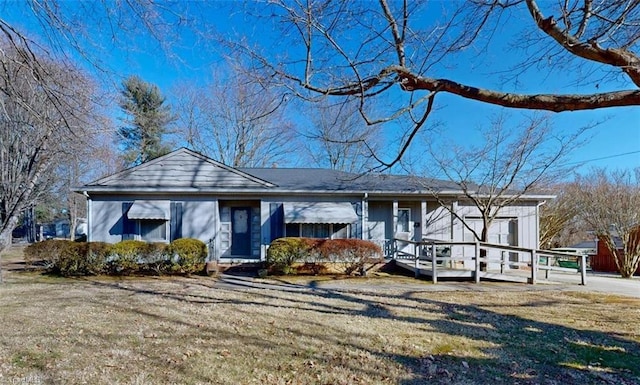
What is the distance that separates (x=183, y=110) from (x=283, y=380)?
2645 centimetres

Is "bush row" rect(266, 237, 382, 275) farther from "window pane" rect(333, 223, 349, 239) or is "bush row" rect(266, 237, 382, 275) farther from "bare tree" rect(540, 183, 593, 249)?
A: "bare tree" rect(540, 183, 593, 249)

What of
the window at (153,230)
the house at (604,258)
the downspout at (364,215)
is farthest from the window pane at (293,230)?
the house at (604,258)

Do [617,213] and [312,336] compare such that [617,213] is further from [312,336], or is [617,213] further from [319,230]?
[312,336]

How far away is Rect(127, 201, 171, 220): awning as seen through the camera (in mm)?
11815

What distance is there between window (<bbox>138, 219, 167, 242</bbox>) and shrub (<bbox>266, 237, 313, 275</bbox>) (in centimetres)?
413

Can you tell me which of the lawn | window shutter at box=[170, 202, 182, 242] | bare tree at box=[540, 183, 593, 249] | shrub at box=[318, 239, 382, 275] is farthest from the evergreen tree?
bare tree at box=[540, 183, 593, 249]

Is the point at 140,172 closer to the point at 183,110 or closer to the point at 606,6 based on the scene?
the point at 606,6

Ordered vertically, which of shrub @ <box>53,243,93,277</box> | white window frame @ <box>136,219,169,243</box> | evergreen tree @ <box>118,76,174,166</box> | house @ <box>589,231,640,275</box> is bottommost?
house @ <box>589,231,640,275</box>

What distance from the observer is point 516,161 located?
1223 centimetres

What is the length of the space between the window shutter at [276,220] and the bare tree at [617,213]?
15.6 m

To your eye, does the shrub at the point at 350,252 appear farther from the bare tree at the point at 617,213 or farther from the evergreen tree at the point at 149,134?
the evergreen tree at the point at 149,134

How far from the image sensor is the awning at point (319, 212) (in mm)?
12102

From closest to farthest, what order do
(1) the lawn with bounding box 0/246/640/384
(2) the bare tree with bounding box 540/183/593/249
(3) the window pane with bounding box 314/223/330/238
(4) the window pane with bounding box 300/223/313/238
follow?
1. (1) the lawn with bounding box 0/246/640/384
2. (4) the window pane with bounding box 300/223/313/238
3. (3) the window pane with bounding box 314/223/330/238
4. (2) the bare tree with bounding box 540/183/593/249

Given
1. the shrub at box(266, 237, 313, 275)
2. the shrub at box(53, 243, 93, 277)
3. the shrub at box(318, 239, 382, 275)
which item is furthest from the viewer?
the shrub at box(318, 239, 382, 275)
